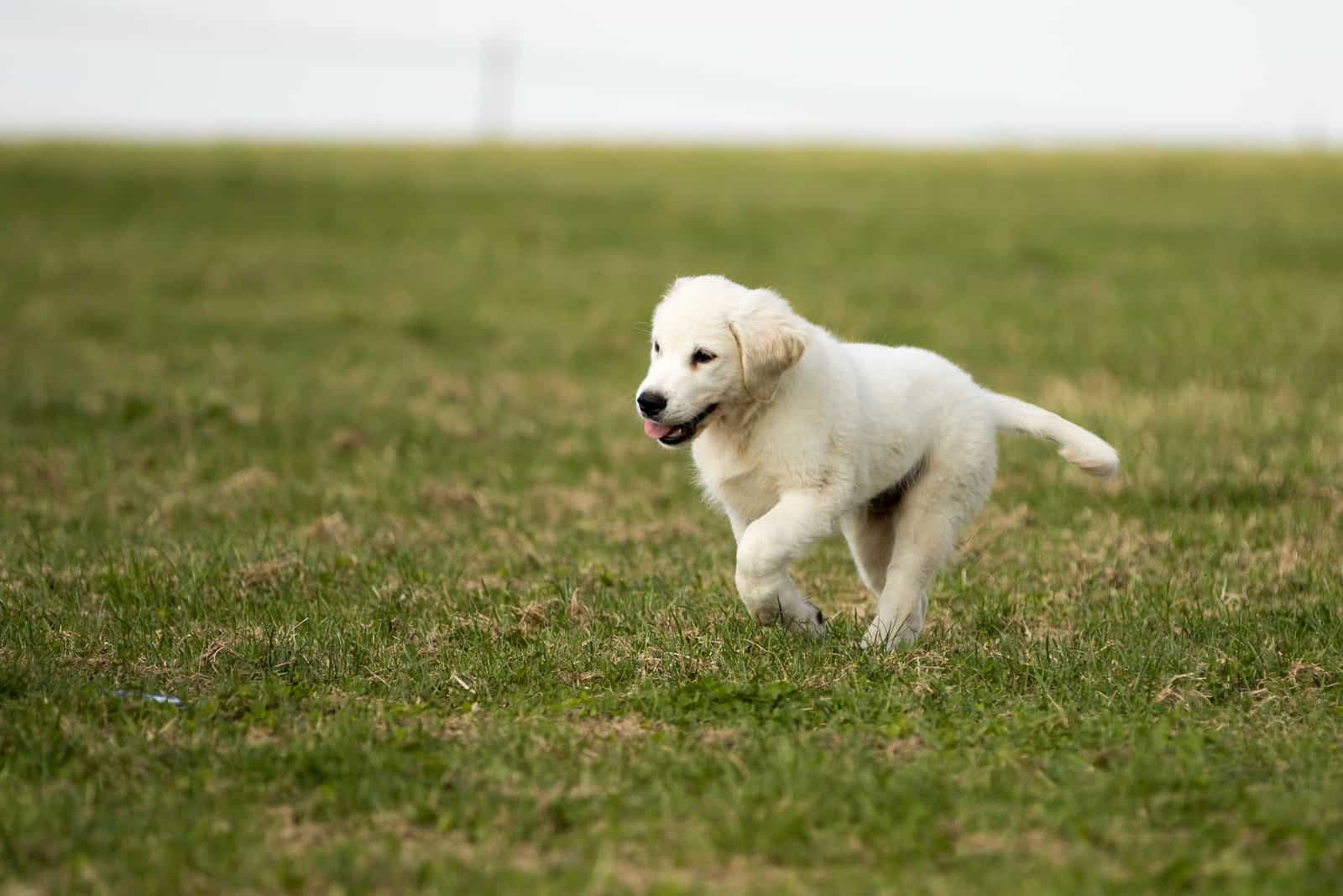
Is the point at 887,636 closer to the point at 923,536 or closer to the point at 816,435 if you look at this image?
the point at 923,536

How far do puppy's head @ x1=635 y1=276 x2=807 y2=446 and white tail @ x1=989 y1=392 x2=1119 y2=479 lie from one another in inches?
38.6

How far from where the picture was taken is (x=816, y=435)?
5230mm

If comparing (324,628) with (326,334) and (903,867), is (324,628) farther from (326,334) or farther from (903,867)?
(326,334)

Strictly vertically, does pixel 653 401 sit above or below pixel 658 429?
above

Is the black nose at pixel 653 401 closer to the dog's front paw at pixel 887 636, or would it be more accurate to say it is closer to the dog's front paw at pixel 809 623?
the dog's front paw at pixel 809 623

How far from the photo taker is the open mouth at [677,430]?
205 inches

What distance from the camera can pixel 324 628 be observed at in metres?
5.63


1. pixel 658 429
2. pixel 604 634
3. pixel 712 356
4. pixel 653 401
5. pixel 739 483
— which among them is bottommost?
pixel 604 634

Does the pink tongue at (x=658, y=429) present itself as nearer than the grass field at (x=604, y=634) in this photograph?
No

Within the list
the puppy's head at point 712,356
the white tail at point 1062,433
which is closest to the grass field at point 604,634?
the white tail at point 1062,433

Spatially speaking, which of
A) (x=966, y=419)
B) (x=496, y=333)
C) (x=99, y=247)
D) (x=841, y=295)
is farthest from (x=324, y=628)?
(x=99, y=247)

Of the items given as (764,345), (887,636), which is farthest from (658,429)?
(887,636)

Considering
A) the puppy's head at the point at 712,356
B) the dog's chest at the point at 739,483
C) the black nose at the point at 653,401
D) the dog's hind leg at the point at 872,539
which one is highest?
the puppy's head at the point at 712,356

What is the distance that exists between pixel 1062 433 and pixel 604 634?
1.87m
